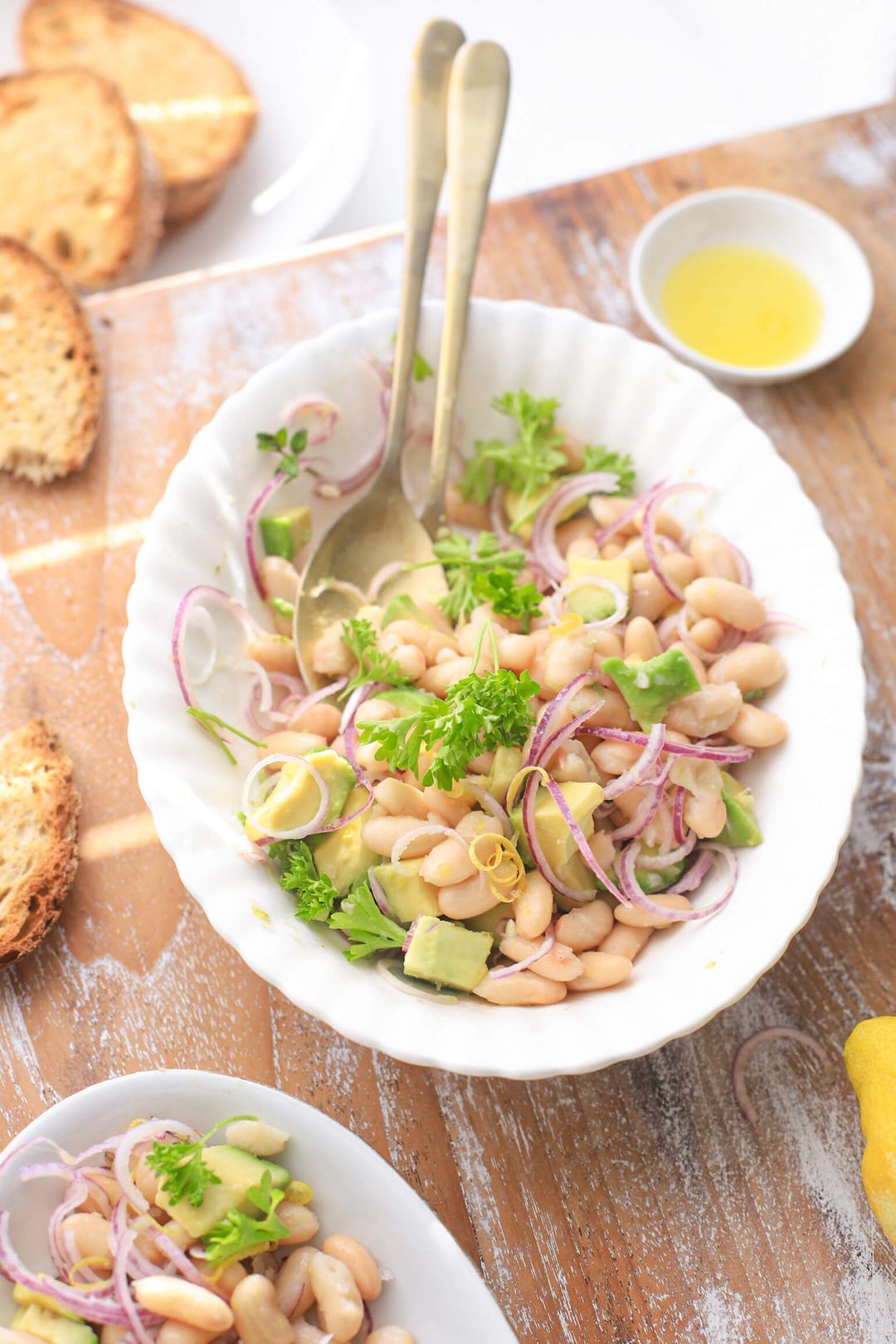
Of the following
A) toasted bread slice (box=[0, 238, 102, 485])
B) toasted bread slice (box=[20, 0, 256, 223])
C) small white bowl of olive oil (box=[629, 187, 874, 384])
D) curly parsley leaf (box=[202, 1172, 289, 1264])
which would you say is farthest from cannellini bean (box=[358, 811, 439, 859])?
toasted bread slice (box=[20, 0, 256, 223])

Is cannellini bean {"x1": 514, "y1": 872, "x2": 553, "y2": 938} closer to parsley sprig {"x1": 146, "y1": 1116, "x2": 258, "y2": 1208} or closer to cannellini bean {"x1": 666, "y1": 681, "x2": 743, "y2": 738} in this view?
cannellini bean {"x1": 666, "y1": 681, "x2": 743, "y2": 738}

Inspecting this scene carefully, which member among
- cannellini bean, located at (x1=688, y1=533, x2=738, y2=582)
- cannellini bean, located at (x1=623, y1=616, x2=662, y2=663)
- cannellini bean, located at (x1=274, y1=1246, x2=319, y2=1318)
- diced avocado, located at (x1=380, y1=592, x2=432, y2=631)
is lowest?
cannellini bean, located at (x1=274, y1=1246, x2=319, y2=1318)

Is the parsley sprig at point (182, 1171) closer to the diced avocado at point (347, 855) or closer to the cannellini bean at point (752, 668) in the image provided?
the diced avocado at point (347, 855)

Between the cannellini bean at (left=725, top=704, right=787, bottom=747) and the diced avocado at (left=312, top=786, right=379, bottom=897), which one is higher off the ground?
the cannellini bean at (left=725, top=704, right=787, bottom=747)

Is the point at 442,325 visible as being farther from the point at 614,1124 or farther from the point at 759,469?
the point at 614,1124

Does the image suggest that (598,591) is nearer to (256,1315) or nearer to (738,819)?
(738,819)

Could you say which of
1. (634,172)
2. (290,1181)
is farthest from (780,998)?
(634,172)

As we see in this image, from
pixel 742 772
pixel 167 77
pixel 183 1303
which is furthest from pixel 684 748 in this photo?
pixel 167 77

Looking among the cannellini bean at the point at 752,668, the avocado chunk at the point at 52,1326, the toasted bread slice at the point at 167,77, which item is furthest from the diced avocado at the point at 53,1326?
the toasted bread slice at the point at 167,77
